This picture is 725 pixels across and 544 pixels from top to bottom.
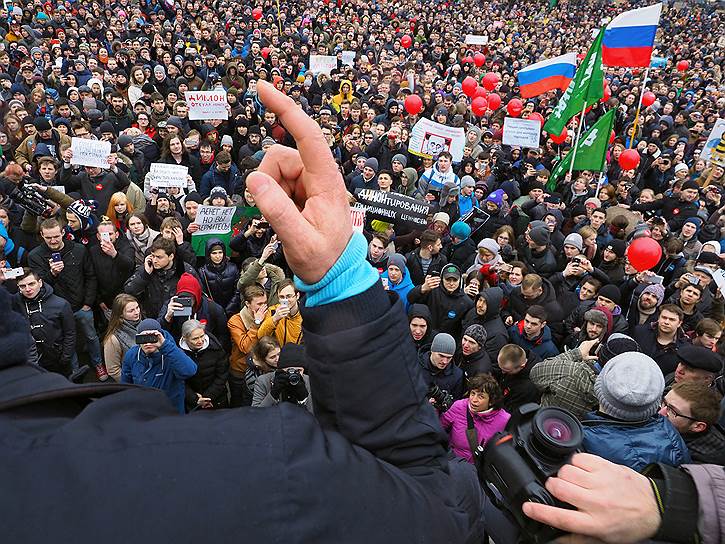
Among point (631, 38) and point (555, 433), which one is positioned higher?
point (631, 38)

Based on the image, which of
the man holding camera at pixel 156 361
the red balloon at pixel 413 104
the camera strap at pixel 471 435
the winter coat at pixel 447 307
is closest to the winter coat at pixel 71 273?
the man holding camera at pixel 156 361

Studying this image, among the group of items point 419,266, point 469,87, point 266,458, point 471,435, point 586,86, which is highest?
point 469,87

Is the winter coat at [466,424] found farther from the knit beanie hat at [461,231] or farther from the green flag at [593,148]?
the green flag at [593,148]

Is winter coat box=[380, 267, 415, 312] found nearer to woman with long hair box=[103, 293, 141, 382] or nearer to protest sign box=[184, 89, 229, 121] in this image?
woman with long hair box=[103, 293, 141, 382]

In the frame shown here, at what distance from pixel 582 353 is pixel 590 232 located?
279cm

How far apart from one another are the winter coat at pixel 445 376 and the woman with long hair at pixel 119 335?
2452 millimetres

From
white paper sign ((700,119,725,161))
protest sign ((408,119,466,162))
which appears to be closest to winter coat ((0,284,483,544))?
protest sign ((408,119,466,162))

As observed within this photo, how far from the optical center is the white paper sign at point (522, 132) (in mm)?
8827

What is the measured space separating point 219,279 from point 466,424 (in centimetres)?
295

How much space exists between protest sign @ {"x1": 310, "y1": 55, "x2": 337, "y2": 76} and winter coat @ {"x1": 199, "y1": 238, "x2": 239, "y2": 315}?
968 centimetres

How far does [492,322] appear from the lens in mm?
4609

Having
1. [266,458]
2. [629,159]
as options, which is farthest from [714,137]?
[266,458]

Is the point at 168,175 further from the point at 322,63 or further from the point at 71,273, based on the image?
the point at 322,63

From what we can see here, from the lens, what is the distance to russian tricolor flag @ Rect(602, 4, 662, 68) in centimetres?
762
